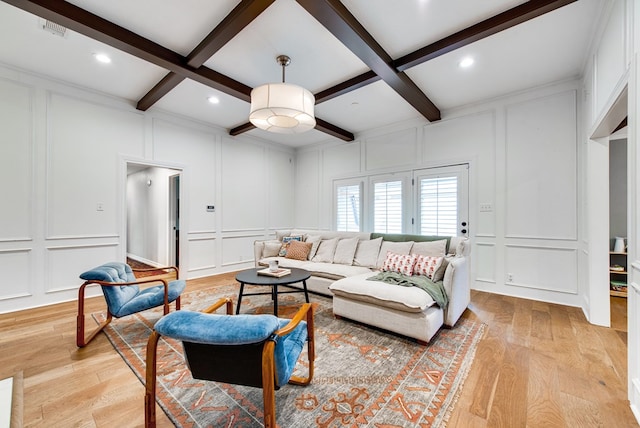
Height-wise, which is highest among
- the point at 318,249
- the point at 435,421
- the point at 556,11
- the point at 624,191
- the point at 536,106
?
the point at 556,11

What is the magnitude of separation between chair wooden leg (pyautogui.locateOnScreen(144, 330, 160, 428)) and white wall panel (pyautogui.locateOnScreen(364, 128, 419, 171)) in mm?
4536

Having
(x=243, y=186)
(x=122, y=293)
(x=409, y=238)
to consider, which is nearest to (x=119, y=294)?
(x=122, y=293)

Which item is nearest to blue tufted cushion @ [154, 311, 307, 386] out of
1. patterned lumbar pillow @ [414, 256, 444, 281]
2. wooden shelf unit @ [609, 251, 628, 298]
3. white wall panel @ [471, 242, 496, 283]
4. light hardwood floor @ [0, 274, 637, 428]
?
light hardwood floor @ [0, 274, 637, 428]

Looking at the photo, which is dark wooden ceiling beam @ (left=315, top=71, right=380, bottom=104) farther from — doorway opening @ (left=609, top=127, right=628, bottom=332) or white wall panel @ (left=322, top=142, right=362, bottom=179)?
doorway opening @ (left=609, top=127, right=628, bottom=332)

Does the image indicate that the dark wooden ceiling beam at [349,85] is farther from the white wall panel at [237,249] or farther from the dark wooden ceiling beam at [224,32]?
the white wall panel at [237,249]

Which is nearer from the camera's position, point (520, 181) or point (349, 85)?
point (349, 85)

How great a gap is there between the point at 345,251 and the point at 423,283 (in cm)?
155

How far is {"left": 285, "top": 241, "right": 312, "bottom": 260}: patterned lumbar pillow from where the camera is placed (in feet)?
14.2

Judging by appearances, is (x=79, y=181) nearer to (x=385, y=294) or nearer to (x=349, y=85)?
(x=349, y=85)

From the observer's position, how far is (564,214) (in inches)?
136

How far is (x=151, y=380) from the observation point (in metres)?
1.35

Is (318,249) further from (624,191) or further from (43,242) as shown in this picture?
(624,191)

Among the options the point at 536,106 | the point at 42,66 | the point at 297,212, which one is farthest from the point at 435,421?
the point at 297,212

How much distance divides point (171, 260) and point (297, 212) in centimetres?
299
